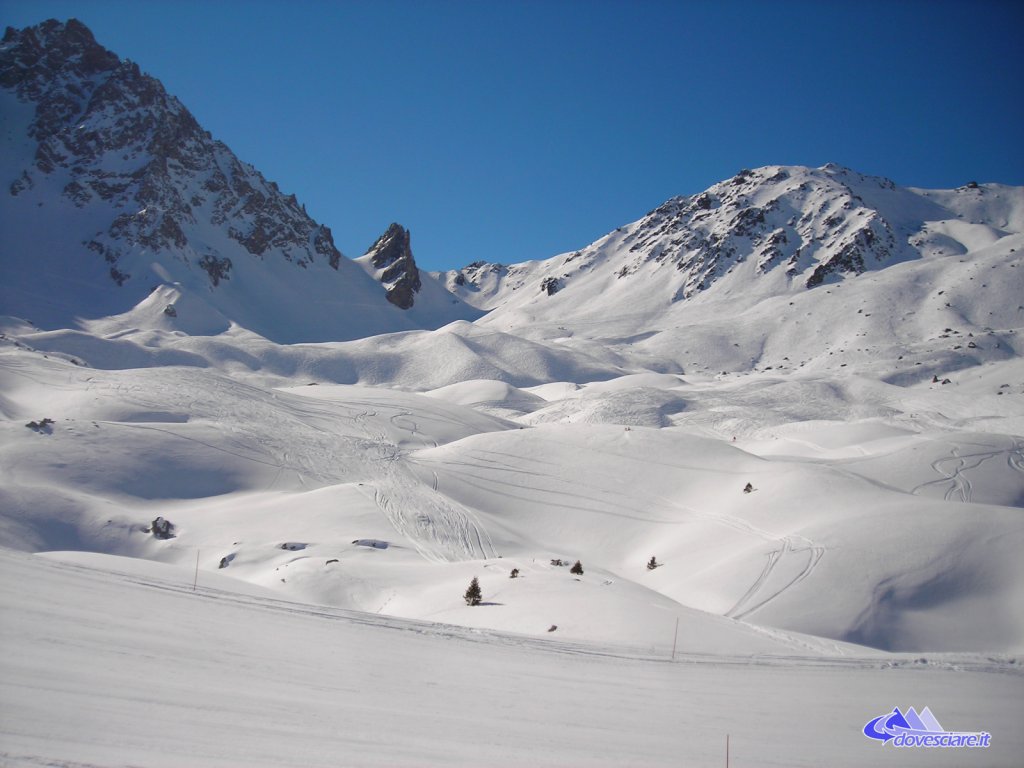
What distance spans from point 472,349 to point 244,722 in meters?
89.7

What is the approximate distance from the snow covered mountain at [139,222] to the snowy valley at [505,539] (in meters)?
2.59

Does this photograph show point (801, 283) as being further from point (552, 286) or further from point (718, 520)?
point (718, 520)

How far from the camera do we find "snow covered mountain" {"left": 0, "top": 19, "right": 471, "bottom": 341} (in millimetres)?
108062

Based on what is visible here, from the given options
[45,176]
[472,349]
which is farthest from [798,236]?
[45,176]

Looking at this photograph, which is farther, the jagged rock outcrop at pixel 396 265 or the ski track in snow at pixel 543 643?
the jagged rock outcrop at pixel 396 265

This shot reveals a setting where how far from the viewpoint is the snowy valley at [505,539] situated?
7465 millimetres

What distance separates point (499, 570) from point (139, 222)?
12468 cm

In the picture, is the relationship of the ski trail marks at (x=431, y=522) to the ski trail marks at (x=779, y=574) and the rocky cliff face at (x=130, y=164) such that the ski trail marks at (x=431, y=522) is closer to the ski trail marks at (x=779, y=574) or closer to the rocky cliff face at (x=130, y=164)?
the ski trail marks at (x=779, y=574)

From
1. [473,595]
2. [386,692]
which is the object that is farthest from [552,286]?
[386,692]

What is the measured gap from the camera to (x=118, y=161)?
131 meters

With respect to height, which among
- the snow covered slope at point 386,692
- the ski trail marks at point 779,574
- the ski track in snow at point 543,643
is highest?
the ski trail marks at point 779,574

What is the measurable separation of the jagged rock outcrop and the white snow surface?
8790 cm

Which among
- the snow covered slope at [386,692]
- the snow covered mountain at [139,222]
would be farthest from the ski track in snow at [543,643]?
the snow covered mountain at [139,222]

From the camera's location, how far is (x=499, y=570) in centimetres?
2145
